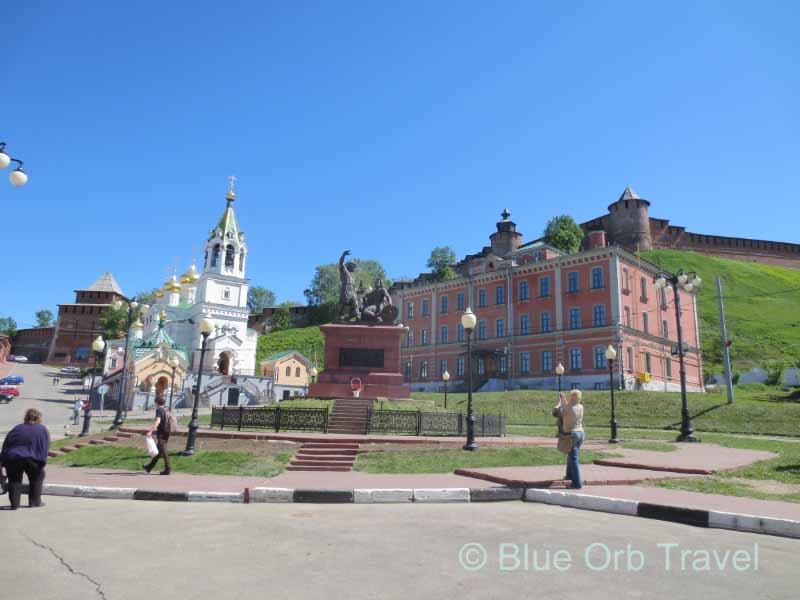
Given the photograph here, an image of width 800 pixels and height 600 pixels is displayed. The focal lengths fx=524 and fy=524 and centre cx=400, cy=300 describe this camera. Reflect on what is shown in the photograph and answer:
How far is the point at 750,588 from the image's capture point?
4.43m

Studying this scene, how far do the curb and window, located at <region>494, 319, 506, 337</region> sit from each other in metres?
41.4

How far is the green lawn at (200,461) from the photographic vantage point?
11.8 metres

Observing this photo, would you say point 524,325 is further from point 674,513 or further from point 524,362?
point 674,513

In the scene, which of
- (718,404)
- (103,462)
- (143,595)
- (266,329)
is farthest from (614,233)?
(143,595)

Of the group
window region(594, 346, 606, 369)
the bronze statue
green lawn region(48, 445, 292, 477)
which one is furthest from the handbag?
window region(594, 346, 606, 369)

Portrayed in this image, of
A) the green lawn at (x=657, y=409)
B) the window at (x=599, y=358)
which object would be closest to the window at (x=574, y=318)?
the window at (x=599, y=358)

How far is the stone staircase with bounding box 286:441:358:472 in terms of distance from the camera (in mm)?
12297

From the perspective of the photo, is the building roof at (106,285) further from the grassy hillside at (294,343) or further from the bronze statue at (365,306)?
the bronze statue at (365,306)

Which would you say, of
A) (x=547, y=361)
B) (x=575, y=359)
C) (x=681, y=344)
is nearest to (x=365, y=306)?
(x=681, y=344)

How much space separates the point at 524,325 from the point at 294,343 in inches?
2036

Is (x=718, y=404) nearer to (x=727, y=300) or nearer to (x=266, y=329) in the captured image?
(x=727, y=300)

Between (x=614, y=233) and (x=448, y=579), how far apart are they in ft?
280

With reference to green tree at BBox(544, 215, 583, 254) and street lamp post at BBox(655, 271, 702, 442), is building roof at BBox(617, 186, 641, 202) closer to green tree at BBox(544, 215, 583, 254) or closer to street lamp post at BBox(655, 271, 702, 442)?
green tree at BBox(544, 215, 583, 254)

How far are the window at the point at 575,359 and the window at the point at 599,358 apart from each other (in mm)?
1409
